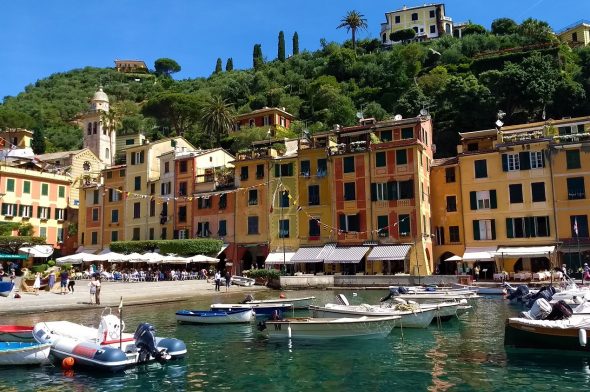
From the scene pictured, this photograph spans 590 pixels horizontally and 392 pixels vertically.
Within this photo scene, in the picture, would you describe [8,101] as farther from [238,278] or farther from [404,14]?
[238,278]

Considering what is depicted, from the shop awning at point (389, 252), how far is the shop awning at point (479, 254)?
5077 millimetres

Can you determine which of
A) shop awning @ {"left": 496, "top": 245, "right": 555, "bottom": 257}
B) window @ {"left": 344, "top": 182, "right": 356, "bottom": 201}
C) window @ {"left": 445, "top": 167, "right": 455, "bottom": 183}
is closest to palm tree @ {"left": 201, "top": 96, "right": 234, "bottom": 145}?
window @ {"left": 344, "top": 182, "right": 356, "bottom": 201}

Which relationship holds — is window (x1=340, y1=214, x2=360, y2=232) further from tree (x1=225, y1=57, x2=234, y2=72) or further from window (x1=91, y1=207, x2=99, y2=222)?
tree (x1=225, y1=57, x2=234, y2=72)

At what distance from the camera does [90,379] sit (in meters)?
17.0

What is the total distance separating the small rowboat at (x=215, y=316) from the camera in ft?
92.2

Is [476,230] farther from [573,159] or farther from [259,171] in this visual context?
[259,171]

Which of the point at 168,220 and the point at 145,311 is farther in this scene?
the point at 168,220

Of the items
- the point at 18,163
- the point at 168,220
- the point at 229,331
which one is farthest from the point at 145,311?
the point at 18,163

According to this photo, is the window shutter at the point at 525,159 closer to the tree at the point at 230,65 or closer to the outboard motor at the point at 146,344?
the outboard motor at the point at 146,344

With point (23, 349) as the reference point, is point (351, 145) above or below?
above

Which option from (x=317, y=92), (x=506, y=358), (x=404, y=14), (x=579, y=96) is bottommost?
(x=506, y=358)

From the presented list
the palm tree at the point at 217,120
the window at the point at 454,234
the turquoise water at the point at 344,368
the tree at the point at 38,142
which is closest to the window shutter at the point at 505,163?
the window at the point at 454,234

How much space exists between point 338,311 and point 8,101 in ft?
459

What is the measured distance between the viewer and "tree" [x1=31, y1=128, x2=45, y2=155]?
10369 centimetres
